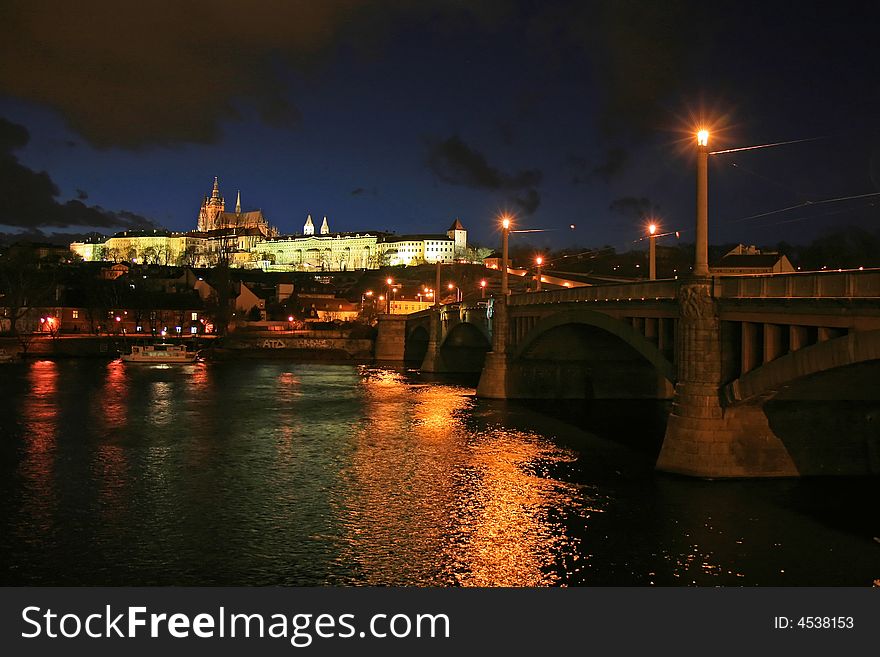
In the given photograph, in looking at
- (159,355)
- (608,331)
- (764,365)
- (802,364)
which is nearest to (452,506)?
(764,365)

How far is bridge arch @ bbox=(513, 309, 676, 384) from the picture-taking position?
28.3m

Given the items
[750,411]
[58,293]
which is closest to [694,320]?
[750,411]

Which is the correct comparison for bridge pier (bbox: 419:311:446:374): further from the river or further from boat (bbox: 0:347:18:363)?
boat (bbox: 0:347:18:363)

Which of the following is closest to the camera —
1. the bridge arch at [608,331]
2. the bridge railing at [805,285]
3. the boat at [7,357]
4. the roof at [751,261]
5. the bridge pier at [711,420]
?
the bridge railing at [805,285]

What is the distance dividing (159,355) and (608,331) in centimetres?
7380

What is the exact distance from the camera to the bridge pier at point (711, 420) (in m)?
24.0

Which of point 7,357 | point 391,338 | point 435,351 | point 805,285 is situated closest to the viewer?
point 805,285

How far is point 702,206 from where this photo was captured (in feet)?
81.7

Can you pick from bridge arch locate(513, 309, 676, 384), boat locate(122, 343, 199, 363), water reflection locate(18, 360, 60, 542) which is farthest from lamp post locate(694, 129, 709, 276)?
boat locate(122, 343, 199, 363)

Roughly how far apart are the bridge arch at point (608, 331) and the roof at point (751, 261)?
30155mm

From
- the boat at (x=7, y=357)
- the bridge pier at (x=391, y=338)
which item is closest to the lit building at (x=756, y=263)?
the bridge pier at (x=391, y=338)

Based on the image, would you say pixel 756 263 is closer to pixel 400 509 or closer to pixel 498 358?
pixel 498 358

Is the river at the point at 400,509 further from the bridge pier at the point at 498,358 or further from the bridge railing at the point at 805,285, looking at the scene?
the bridge pier at the point at 498,358

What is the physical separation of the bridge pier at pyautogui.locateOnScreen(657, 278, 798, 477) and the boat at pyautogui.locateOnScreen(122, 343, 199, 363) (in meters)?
82.0
